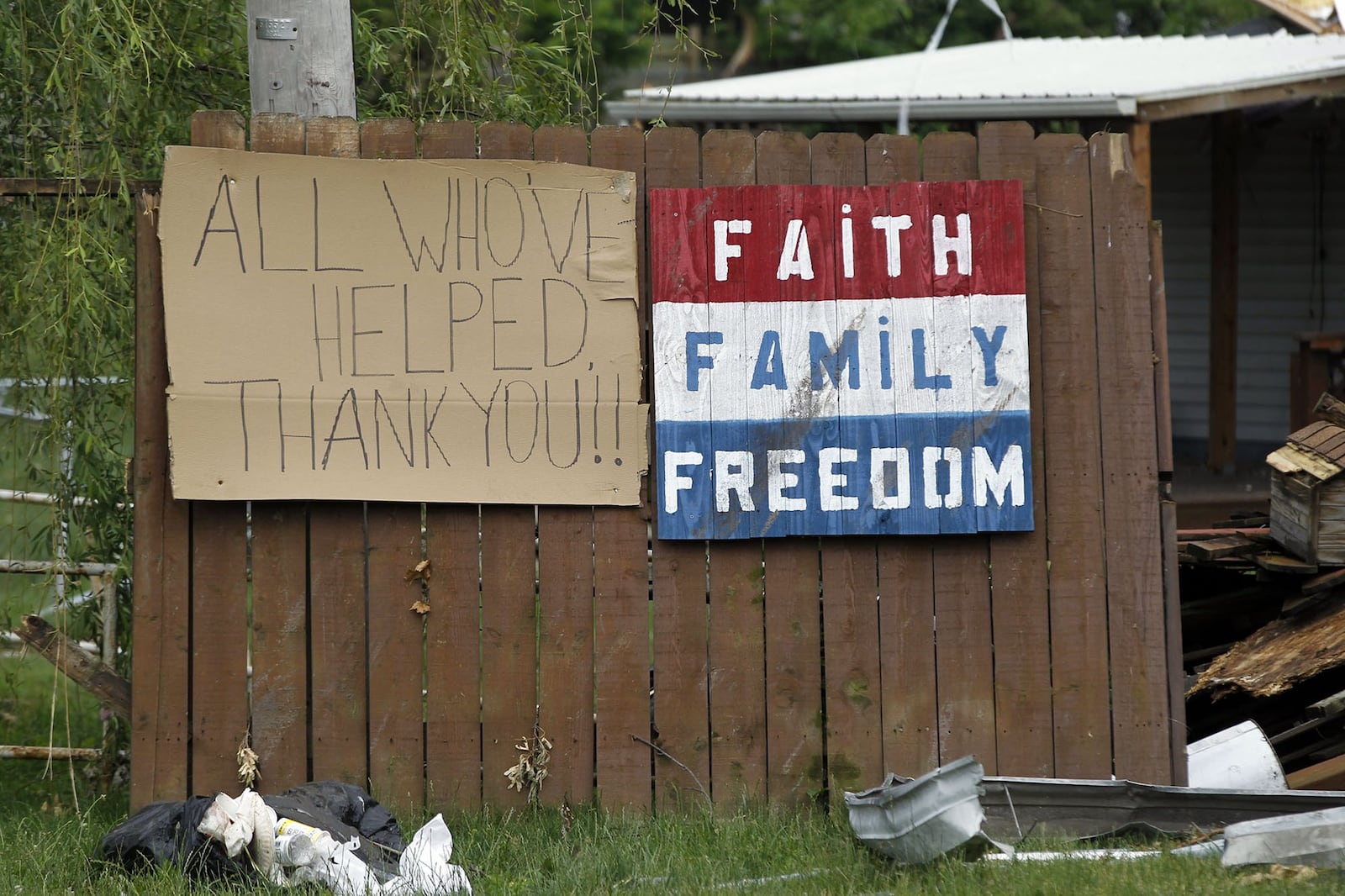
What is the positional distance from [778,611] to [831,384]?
815mm

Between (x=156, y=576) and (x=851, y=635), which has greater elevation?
(x=156, y=576)

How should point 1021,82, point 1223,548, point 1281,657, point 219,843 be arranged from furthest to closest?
point 1021,82
point 1223,548
point 1281,657
point 219,843

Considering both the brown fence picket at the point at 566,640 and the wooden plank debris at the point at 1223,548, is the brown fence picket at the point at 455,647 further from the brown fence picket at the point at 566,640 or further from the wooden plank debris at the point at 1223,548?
the wooden plank debris at the point at 1223,548

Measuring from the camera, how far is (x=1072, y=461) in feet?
14.9

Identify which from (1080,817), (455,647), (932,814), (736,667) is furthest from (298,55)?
(1080,817)

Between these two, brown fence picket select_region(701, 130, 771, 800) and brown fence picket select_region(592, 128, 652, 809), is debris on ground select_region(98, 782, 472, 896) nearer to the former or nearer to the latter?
brown fence picket select_region(592, 128, 652, 809)

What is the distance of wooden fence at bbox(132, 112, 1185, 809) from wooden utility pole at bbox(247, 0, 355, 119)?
36 cm

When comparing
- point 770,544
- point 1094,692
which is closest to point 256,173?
point 770,544

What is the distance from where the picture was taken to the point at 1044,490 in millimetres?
4539

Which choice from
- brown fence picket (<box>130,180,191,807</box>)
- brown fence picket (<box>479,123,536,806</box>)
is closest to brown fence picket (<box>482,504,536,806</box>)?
brown fence picket (<box>479,123,536,806</box>)

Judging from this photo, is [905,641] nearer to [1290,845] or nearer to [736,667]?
[736,667]

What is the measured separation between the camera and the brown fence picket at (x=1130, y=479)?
4.52 metres

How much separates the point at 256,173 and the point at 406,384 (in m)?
0.88

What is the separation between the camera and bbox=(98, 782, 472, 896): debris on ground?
3877mm
